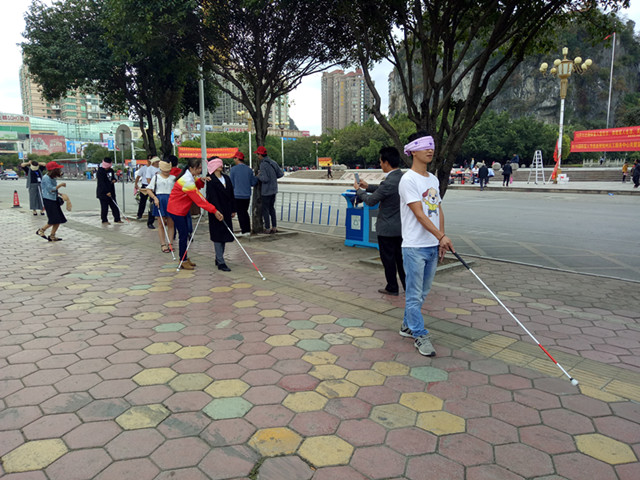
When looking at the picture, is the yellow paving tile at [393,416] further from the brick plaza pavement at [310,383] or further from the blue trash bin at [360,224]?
the blue trash bin at [360,224]

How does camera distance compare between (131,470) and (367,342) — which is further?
(367,342)

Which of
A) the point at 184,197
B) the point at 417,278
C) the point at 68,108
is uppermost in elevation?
the point at 68,108

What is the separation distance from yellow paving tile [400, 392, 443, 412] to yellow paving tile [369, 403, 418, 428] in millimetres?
55

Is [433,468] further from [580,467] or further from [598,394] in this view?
[598,394]

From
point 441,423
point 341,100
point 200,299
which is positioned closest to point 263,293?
point 200,299

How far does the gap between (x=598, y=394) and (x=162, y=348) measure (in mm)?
3235

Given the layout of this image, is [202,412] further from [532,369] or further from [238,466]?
[532,369]

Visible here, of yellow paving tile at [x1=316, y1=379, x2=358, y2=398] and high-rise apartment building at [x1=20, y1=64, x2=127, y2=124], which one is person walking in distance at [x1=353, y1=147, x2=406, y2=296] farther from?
high-rise apartment building at [x1=20, y1=64, x2=127, y2=124]

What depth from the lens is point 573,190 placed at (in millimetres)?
23375

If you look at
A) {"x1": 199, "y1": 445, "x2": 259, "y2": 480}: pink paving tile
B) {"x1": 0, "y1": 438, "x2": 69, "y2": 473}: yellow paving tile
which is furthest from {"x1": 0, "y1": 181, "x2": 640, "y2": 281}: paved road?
{"x1": 0, "y1": 438, "x2": 69, "y2": 473}: yellow paving tile

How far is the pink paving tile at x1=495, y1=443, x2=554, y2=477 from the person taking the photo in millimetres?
2207

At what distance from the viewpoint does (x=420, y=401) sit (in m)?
2.87

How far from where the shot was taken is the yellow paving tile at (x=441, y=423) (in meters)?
2.55

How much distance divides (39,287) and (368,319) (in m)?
4.16
